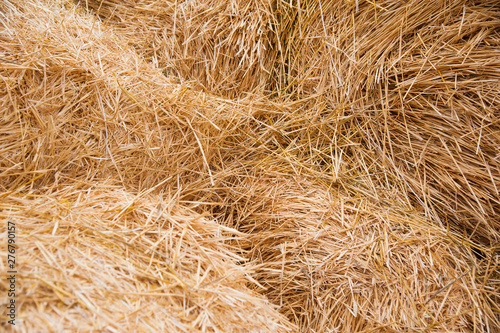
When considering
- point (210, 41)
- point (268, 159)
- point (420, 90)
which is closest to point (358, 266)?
point (268, 159)

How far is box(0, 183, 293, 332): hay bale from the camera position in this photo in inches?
32.3

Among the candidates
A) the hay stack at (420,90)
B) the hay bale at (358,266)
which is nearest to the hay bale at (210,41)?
the hay stack at (420,90)

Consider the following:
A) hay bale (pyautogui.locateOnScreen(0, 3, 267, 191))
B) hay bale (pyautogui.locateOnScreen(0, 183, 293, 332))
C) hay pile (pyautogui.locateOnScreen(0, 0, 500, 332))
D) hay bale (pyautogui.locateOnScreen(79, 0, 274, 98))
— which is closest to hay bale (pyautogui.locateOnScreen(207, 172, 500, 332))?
hay pile (pyautogui.locateOnScreen(0, 0, 500, 332))

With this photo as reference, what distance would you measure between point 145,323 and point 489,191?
49.7 inches

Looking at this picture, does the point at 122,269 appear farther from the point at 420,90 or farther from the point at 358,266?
the point at 420,90

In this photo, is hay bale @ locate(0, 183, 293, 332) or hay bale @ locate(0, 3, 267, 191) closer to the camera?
hay bale @ locate(0, 183, 293, 332)

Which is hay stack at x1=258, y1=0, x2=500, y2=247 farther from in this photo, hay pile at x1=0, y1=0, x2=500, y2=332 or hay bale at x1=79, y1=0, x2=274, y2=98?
hay bale at x1=79, y1=0, x2=274, y2=98

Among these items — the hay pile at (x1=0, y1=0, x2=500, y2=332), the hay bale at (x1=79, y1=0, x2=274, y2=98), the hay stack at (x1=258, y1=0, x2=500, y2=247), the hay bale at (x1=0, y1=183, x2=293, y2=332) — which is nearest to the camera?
the hay bale at (x1=0, y1=183, x2=293, y2=332)

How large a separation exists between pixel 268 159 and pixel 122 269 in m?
0.73

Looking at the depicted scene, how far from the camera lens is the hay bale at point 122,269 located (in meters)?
0.82

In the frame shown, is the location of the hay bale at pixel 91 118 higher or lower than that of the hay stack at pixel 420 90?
lower

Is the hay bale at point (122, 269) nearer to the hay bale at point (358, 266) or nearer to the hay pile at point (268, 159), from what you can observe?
the hay pile at point (268, 159)

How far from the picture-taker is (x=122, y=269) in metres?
0.95

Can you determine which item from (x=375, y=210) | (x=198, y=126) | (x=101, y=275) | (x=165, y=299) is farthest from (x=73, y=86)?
(x=375, y=210)
